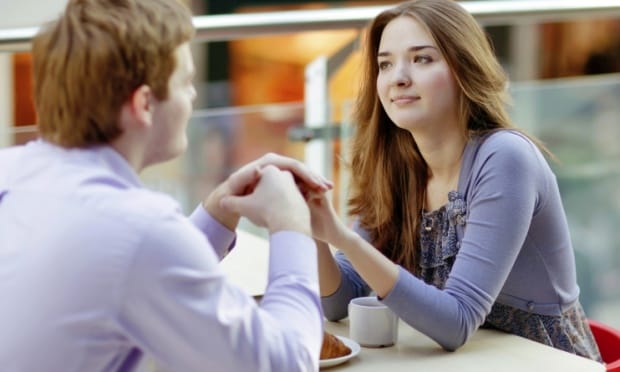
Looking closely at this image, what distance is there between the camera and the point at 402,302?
186 centimetres

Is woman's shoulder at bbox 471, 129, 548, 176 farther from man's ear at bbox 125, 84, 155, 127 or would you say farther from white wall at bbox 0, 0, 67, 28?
white wall at bbox 0, 0, 67, 28

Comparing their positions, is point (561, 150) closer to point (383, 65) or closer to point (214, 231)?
point (383, 65)

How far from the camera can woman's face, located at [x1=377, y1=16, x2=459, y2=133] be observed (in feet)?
6.77

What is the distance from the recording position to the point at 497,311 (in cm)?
204

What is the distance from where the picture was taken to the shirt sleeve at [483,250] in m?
1.85

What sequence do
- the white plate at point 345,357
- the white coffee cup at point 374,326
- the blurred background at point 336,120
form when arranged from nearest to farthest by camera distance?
1. the white plate at point 345,357
2. the white coffee cup at point 374,326
3. the blurred background at point 336,120

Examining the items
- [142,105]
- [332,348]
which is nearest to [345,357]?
[332,348]

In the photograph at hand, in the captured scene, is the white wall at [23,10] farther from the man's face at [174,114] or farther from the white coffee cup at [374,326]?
the man's face at [174,114]

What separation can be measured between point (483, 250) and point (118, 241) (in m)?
0.89

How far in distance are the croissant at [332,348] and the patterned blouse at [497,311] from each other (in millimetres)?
357

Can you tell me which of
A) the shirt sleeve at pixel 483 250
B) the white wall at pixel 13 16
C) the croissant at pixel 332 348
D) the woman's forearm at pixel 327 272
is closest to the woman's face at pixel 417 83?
the shirt sleeve at pixel 483 250

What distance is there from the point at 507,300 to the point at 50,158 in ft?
3.35

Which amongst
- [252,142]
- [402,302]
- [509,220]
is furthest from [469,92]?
[252,142]

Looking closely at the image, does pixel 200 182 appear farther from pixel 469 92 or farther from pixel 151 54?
pixel 151 54
